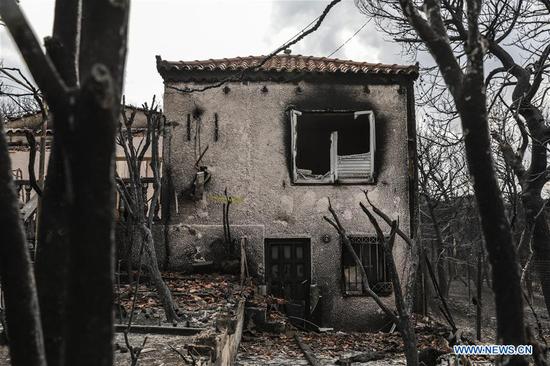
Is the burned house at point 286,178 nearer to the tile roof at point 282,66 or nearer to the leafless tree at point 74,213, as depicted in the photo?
the tile roof at point 282,66

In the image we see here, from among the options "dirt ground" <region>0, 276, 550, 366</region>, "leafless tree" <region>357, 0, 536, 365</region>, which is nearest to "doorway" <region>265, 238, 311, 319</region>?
"dirt ground" <region>0, 276, 550, 366</region>

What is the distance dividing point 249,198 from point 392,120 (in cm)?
412

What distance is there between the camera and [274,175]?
40.0 feet

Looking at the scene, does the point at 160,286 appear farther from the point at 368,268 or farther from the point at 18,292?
the point at 368,268

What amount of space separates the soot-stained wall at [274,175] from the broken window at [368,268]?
178 millimetres

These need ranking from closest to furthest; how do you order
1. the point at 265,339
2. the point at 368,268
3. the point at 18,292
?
the point at 18,292 → the point at 265,339 → the point at 368,268

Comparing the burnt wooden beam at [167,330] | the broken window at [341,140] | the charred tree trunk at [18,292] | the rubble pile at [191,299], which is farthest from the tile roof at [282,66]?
the charred tree trunk at [18,292]

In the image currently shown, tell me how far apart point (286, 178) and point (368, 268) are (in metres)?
2.99

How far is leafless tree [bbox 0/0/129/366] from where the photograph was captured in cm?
156

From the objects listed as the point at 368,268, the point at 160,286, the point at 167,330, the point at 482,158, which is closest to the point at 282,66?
the point at 368,268

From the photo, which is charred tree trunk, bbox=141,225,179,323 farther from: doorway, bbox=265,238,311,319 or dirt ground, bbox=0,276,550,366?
doorway, bbox=265,238,311,319

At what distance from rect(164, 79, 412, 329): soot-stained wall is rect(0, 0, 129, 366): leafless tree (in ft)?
32.4

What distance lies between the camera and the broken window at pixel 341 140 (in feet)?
40.0

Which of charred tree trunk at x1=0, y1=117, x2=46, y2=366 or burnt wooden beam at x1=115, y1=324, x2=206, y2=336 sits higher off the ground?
charred tree trunk at x1=0, y1=117, x2=46, y2=366
